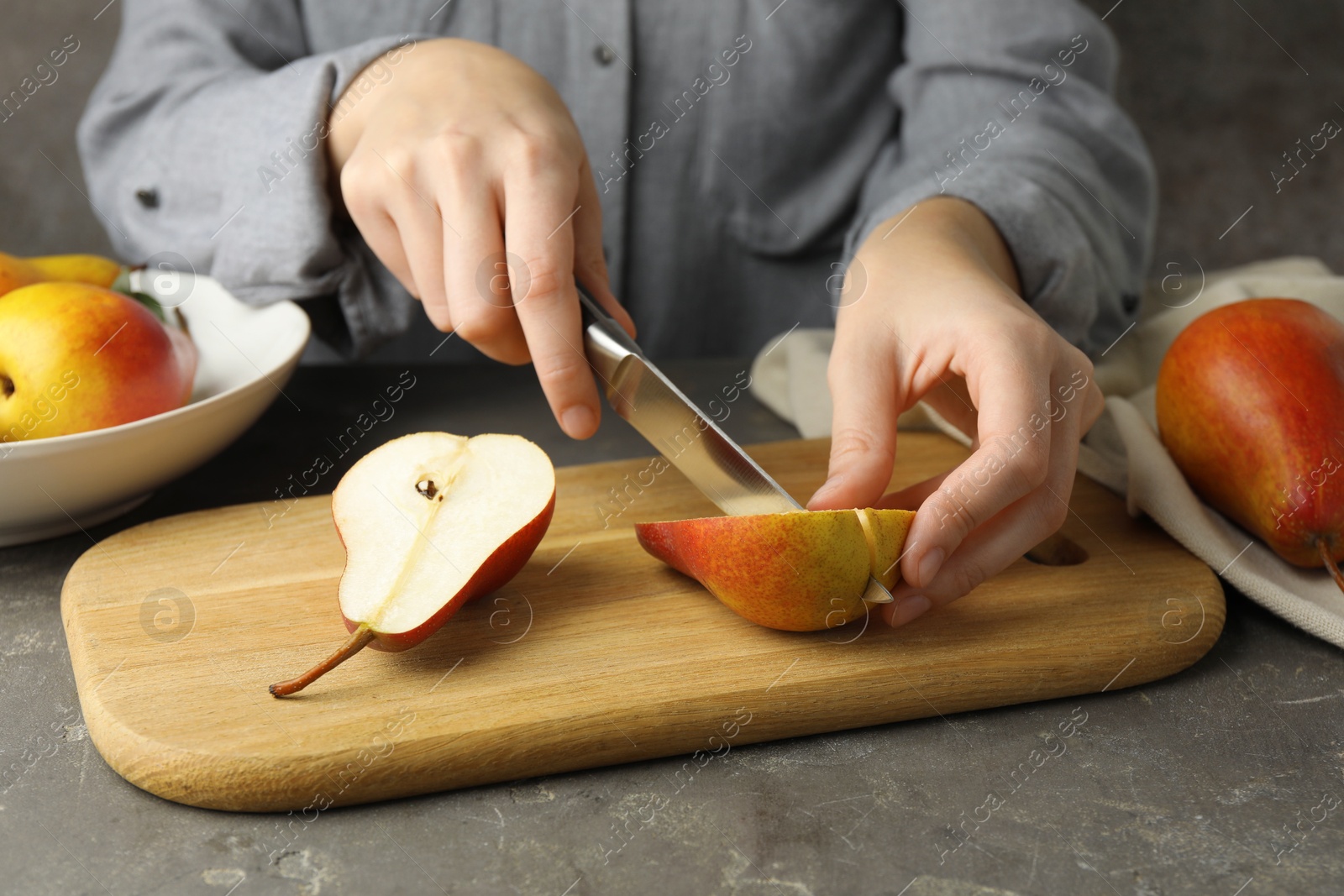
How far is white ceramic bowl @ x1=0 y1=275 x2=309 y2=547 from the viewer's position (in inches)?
33.1

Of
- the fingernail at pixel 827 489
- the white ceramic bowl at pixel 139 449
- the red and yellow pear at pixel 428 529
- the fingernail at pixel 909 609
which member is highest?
the fingernail at pixel 827 489

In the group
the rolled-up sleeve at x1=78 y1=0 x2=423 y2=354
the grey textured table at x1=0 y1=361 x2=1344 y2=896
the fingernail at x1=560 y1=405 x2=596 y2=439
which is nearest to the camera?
the grey textured table at x1=0 y1=361 x2=1344 y2=896

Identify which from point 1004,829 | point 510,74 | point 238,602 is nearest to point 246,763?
point 238,602

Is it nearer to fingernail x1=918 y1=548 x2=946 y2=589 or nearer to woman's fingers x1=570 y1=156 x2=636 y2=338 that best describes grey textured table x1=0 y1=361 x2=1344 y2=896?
fingernail x1=918 y1=548 x2=946 y2=589

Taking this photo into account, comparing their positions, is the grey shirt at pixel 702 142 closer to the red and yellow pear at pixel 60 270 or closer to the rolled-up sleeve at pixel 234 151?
the rolled-up sleeve at pixel 234 151

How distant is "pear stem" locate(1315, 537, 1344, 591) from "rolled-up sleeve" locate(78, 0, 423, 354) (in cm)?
107

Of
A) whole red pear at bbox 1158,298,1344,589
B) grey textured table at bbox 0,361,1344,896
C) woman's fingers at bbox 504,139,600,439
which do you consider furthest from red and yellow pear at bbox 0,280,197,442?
whole red pear at bbox 1158,298,1344,589

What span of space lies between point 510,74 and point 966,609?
720 mm

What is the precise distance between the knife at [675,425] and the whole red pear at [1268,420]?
419 millimetres

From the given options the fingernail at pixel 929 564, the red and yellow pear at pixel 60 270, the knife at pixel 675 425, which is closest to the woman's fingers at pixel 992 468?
the fingernail at pixel 929 564

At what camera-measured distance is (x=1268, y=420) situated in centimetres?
88

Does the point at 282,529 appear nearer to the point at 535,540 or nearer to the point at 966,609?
the point at 535,540

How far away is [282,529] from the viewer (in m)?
0.92

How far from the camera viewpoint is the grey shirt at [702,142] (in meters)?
1.19
